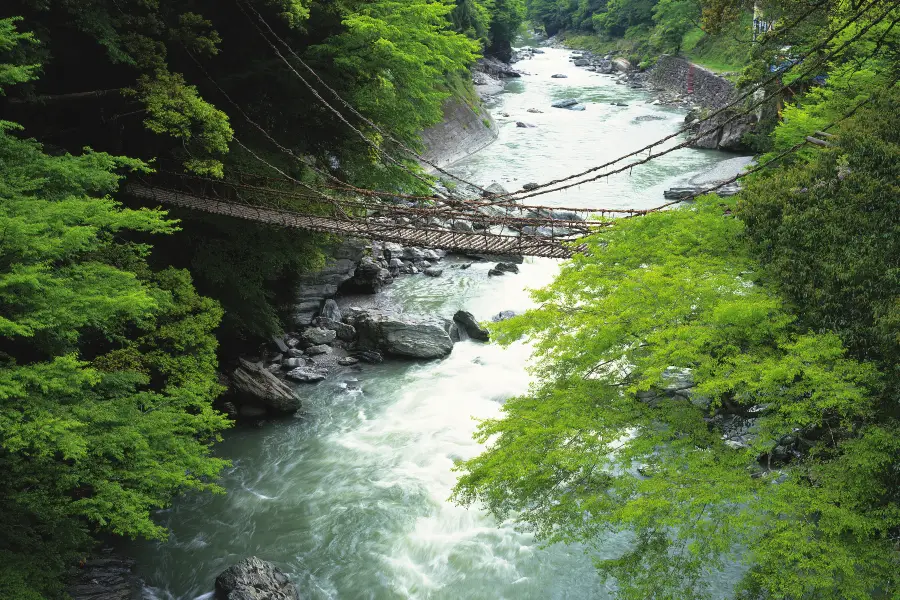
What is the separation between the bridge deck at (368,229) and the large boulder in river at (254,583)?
4936 millimetres

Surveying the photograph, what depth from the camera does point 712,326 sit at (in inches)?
224

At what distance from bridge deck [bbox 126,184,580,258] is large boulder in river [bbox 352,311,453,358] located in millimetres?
1953

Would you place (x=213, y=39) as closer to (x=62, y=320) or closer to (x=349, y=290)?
(x=349, y=290)

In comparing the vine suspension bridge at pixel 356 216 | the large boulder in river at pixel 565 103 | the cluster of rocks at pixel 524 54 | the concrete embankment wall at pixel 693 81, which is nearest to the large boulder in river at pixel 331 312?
the vine suspension bridge at pixel 356 216

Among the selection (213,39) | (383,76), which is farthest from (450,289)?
(213,39)

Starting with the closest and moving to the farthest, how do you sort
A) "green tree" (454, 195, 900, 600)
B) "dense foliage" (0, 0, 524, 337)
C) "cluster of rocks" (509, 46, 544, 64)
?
"green tree" (454, 195, 900, 600) → "dense foliage" (0, 0, 524, 337) → "cluster of rocks" (509, 46, 544, 64)

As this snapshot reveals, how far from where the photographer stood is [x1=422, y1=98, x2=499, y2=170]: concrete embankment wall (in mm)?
21594

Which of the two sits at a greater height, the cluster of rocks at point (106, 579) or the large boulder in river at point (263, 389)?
the large boulder in river at point (263, 389)

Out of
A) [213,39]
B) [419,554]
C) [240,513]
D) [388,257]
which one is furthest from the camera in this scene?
[388,257]

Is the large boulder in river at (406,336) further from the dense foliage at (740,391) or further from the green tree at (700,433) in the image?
the green tree at (700,433)

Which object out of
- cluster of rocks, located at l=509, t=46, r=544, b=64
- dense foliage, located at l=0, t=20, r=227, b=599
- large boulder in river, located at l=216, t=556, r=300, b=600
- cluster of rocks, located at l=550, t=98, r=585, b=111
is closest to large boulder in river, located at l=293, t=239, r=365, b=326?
dense foliage, located at l=0, t=20, r=227, b=599

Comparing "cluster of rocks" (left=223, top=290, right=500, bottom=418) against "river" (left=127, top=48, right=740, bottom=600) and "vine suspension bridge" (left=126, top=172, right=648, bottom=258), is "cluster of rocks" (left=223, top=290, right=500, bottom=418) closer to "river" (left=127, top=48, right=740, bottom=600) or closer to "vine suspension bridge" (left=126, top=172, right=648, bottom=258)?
"river" (left=127, top=48, right=740, bottom=600)

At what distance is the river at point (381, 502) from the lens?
23.0 feet

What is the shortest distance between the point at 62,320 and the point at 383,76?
941 centimetres
